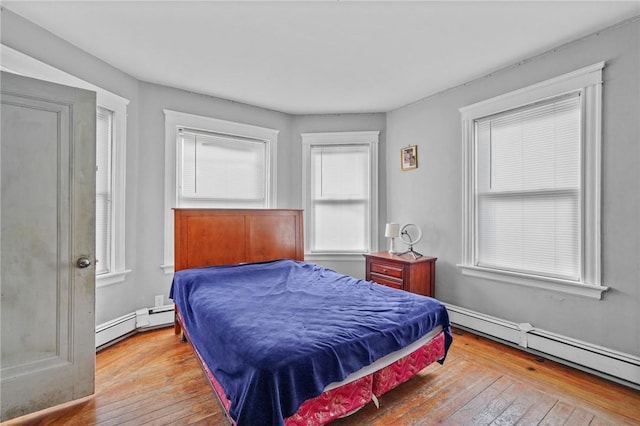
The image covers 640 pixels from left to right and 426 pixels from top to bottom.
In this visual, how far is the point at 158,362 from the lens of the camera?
7.84ft

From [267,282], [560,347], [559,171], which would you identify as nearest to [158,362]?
[267,282]

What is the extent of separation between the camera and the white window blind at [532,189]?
2.38 metres

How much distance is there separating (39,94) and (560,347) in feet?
13.0

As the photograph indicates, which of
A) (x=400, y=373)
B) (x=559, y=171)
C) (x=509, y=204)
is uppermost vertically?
(x=559, y=171)

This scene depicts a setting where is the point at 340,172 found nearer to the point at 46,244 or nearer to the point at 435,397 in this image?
the point at 435,397

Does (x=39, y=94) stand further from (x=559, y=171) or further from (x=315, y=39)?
(x=559, y=171)

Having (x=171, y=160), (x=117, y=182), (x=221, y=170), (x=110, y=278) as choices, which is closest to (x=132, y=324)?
(x=110, y=278)

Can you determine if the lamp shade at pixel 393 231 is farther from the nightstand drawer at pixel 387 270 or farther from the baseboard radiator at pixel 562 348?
the baseboard radiator at pixel 562 348

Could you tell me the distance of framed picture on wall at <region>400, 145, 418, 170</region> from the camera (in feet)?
11.8

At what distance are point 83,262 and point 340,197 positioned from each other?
277cm

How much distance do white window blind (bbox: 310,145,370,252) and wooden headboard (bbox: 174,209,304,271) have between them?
45 cm

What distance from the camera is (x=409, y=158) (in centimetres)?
366

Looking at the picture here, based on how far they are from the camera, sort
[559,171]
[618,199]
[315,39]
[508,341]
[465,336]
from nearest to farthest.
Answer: [618,199] → [315,39] → [559,171] → [508,341] → [465,336]

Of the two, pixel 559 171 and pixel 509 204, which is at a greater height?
pixel 559 171
